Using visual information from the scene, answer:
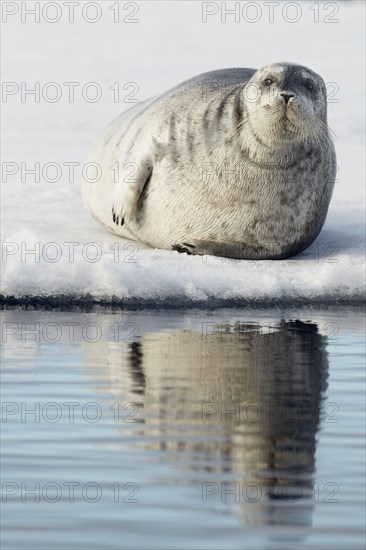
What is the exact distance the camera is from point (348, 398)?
536cm

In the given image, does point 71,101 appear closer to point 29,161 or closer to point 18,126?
point 18,126

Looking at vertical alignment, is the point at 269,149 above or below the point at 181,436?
above

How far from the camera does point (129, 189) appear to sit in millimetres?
9367

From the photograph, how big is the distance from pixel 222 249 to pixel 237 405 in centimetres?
388

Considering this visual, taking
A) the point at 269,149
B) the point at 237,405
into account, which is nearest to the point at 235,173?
the point at 269,149

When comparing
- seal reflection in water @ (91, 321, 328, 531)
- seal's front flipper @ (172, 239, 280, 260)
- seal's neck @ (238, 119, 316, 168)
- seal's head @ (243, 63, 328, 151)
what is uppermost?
seal's head @ (243, 63, 328, 151)

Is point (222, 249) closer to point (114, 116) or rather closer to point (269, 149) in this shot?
point (269, 149)

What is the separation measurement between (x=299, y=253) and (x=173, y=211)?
2.66ft

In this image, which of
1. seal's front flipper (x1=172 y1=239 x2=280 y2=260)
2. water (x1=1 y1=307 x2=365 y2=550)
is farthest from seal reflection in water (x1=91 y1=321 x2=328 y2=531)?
seal's front flipper (x1=172 y1=239 x2=280 y2=260)

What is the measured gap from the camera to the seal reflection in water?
13.2 ft

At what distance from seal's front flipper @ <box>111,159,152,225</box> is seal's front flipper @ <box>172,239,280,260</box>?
19.2 inches

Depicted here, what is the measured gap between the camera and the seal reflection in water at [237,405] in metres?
4.03

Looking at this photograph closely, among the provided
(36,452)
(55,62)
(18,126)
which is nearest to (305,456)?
(36,452)

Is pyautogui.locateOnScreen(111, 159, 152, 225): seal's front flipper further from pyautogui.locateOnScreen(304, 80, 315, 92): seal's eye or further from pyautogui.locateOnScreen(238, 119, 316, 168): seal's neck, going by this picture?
pyautogui.locateOnScreen(304, 80, 315, 92): seal's eye
